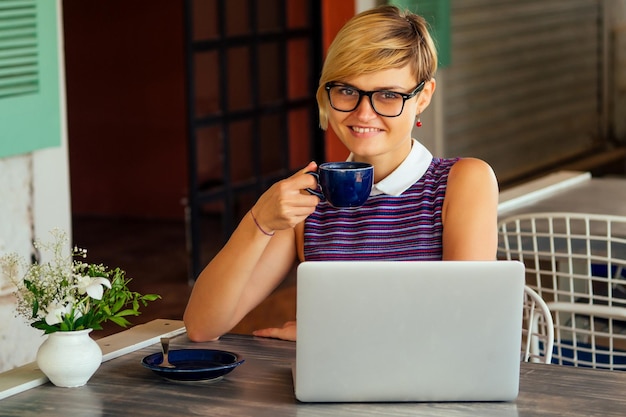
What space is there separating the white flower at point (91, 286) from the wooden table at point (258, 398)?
154 millimetres

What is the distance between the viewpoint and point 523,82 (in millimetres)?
9227

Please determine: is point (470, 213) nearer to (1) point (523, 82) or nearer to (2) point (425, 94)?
(2) point (425, 94)

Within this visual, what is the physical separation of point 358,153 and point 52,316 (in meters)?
0.69

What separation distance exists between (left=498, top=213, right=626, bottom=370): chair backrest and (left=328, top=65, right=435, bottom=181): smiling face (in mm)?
716

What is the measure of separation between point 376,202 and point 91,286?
66cm

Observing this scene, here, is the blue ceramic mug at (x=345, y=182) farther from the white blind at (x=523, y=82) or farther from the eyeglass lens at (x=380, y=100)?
the white blind at (x=523, y=82)

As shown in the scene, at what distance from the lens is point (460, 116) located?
799 centimetres

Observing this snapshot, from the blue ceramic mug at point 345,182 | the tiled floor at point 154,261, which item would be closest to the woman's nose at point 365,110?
the blue ceramic mug at point 345,182

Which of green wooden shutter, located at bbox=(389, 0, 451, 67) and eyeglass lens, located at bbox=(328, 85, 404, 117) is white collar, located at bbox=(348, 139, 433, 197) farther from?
green wooden shutter, located at bbox=(389, 0, 451, 67)

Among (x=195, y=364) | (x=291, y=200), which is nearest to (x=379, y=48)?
(x=291, y=200)

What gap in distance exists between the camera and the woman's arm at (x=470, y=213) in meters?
2.16

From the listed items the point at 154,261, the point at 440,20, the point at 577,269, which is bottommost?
the point at 154,261

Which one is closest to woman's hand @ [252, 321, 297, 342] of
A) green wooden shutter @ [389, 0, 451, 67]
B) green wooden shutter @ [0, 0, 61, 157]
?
green wooden shutter @ [0, 0, 61, 157]

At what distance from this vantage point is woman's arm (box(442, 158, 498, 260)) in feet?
7.07
